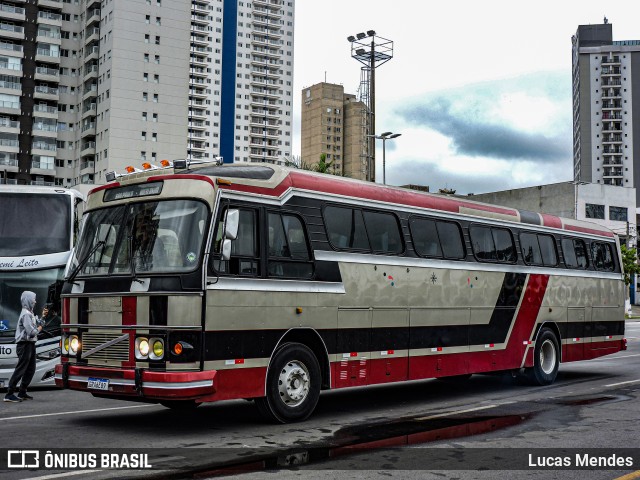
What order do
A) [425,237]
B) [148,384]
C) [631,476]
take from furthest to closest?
[425,237] < [148,384] < [631,476]

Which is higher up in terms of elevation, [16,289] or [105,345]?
[16,289]

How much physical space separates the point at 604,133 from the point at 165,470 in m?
154

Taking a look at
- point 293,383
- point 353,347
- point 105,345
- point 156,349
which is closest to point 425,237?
point 353,347

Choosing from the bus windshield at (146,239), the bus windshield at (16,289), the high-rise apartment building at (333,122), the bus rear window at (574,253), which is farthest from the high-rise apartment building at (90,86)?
the high-rise apartment building at (333,122)

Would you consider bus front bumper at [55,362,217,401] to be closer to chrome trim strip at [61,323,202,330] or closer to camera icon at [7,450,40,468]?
Answer: chrome trim strip at [61,323,202,330]

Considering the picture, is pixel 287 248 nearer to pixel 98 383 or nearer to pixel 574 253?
pixel 98 383

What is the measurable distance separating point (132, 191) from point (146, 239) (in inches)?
34.5

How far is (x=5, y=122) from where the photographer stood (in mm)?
89250

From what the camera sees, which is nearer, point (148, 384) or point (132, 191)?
point (148, 384)

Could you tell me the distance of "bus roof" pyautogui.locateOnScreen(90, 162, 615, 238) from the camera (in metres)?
9.97

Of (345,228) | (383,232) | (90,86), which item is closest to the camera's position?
(345,228)

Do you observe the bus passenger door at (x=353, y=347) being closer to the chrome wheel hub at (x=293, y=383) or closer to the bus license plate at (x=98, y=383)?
the chrome wheel hub at (x=293, y=383)

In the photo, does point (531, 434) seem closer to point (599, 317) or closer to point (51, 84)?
point (599, 317)

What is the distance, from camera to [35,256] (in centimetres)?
1548
